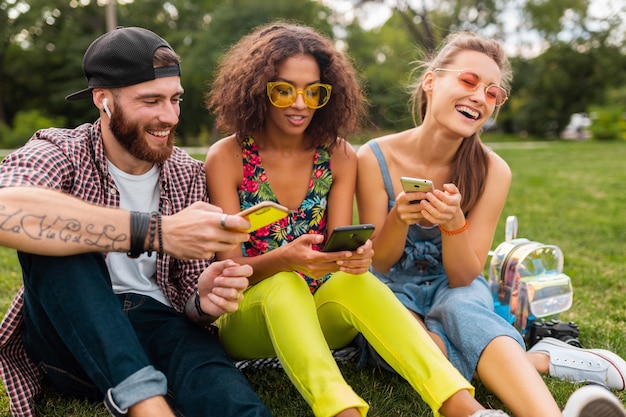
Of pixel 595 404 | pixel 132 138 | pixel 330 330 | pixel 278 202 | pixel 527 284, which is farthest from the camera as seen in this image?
pixel 527 284

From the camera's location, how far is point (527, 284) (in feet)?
11.4

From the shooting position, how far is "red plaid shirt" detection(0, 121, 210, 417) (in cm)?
234

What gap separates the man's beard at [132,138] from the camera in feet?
8.38

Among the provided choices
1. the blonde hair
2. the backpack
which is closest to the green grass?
the backpack

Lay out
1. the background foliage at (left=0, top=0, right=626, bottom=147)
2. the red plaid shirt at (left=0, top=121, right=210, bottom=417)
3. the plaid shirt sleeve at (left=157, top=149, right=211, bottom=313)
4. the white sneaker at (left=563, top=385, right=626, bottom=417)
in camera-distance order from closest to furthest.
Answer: the white sneaker at (left=563, top=385, right=626, bottom=417) < the red plaid shirt at (left=0, top=121, right=210, bottom=417) < the plaid shirt sleeve at (left=157, top=149, right=211, bottom=313) < the background foliage at (left=0, top=0, right=626, bottom=147)

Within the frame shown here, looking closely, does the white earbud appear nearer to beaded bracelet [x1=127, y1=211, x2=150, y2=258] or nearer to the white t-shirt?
the white t-shirt

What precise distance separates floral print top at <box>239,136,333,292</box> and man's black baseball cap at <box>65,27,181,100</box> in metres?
0.72

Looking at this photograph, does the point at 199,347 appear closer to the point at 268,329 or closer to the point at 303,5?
the point at 268,329

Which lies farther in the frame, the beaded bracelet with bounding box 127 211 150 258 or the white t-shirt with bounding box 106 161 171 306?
the white t-shirt with bounding box 106 161 171 306

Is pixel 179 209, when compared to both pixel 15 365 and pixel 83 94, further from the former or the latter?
pixel 15 365

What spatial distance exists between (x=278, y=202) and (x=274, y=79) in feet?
2.01

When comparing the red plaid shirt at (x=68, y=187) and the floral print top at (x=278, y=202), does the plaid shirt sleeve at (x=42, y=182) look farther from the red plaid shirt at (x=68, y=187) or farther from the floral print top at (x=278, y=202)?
the floral print top at (x=278, y=202)

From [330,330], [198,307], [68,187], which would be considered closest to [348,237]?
[330,330]

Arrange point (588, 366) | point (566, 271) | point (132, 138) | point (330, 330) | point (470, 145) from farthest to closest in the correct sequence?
1. point (566, 271)
2. point (470, 145)
3. point (588, 366)
4. point (330, 330)
5. point (132, 138)
